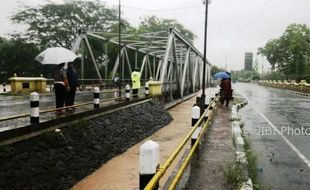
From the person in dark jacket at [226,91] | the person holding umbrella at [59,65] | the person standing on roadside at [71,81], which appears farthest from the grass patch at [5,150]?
the person in dark jacket at [226,91]

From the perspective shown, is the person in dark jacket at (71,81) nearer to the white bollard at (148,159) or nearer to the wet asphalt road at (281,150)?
the wet asphalt road at (281,150)

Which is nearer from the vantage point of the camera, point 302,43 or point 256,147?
point 256,147

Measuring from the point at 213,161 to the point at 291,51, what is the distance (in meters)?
66.9

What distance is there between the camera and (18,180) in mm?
5941

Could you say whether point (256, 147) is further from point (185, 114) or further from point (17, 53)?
point (17, 53)

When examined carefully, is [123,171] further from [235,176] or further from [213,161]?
[235,176]

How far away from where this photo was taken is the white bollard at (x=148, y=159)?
3490 millimetres

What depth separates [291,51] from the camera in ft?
225

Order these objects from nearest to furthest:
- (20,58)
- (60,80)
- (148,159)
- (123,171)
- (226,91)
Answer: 1. (148,159)
2. (123,171)
3. (60,80)
4. (226,91)
5. (20,58)

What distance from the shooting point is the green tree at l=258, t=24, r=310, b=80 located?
6631 centimetres

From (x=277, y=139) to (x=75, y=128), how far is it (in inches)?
249

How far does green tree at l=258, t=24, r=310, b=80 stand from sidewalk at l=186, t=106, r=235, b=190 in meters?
54.8

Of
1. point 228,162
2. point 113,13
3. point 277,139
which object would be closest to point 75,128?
point 228,162

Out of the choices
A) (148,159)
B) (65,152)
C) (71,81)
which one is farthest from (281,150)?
(148,159)
